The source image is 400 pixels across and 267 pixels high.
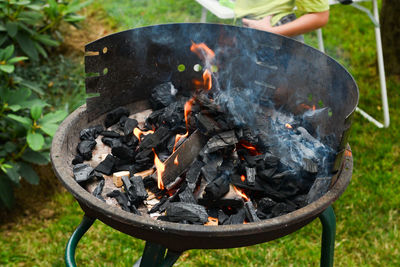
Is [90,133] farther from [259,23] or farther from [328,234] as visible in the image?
[259,23]

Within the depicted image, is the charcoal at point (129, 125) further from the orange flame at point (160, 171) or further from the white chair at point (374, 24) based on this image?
the white chair at point (374, 24)

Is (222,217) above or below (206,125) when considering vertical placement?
below

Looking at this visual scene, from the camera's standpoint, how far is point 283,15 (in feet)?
9.89

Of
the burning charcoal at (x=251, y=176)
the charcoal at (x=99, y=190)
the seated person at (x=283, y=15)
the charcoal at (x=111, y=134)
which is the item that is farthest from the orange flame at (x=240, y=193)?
the seated person at (x=283, y=15)

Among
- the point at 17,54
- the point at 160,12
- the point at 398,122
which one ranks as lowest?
the point at 398,122

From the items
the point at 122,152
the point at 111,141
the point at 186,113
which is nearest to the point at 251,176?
the point at 186,113

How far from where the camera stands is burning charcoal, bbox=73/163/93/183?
1.68m

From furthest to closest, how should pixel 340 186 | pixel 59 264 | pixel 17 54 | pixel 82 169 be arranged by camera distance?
pixel 17 54
pixel 59 264
pixel 82 169
pixel 340 186

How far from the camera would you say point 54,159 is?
163 centimetres

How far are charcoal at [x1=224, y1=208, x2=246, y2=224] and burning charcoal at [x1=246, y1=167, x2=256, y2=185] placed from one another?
4.9 inches

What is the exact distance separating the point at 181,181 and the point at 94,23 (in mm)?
3621

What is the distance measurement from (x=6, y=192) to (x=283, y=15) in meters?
2.17

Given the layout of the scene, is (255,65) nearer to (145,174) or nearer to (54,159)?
(145,174)

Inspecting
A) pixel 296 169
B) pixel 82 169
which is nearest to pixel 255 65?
pixel 296 169
